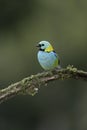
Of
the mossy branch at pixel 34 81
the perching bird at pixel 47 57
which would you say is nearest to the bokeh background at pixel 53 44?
the perching bird at pixel 47 57

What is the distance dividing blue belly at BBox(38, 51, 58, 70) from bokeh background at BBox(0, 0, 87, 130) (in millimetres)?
9224

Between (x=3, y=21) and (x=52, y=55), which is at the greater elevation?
(x=3, y=21)

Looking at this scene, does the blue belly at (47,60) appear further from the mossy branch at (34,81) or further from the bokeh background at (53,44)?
the bokeh background at (53,44)

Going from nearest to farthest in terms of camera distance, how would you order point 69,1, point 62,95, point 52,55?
point 52,55, point 69,1, point 62,95

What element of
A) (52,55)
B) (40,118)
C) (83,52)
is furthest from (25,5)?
(52,55)

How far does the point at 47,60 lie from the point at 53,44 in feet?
31.5

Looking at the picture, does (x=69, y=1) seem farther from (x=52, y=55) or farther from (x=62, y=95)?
(x=52, y=55)

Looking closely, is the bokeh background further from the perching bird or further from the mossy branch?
the mossy branch

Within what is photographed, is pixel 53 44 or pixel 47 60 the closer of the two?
pixel 47 60

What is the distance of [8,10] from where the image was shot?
21.5 m

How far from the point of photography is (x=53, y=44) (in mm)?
20156

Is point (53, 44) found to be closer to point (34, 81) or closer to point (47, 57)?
point (47, 57)

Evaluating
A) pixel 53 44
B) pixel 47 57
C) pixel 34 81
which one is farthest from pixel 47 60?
pixel 53 44

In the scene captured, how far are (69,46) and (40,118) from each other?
325cm
